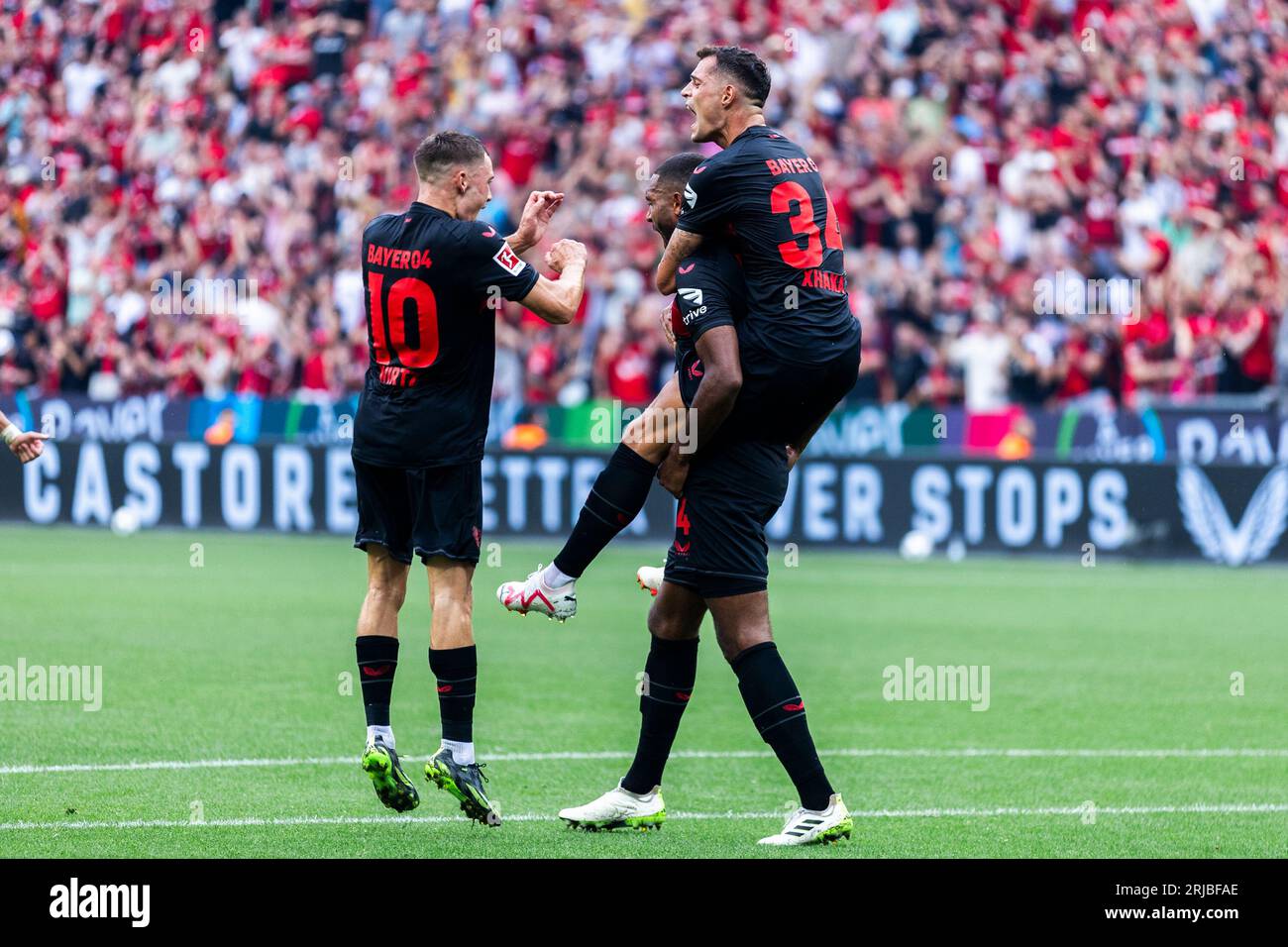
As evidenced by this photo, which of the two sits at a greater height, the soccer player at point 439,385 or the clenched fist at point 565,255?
the clenched fist at point 565,255

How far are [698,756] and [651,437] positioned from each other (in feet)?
7.86

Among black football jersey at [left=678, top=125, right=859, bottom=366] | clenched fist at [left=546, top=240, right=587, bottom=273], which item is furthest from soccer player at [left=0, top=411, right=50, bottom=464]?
black football jersey at [left=678, top=125, right=859, bottom=366]

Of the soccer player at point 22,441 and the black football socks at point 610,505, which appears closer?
the black football socks at point 610,505

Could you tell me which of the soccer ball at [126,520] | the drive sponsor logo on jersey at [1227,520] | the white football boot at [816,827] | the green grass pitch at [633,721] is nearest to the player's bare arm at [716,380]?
the white football boot at [816,827]

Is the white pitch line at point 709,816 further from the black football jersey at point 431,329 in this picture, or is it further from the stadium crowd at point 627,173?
the stadium crowd at point 627,173

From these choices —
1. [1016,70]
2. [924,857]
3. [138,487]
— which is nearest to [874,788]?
[924,857]

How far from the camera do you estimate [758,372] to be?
6969mm

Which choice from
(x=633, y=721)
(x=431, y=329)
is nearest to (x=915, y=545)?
(x=633, y=721)

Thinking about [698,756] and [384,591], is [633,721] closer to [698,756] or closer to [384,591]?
[698,756]

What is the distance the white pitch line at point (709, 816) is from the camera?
7.20 m

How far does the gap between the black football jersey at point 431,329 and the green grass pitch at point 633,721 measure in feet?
4.55

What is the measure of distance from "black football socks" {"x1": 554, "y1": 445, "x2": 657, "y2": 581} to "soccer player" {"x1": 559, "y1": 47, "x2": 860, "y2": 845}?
17 cm
